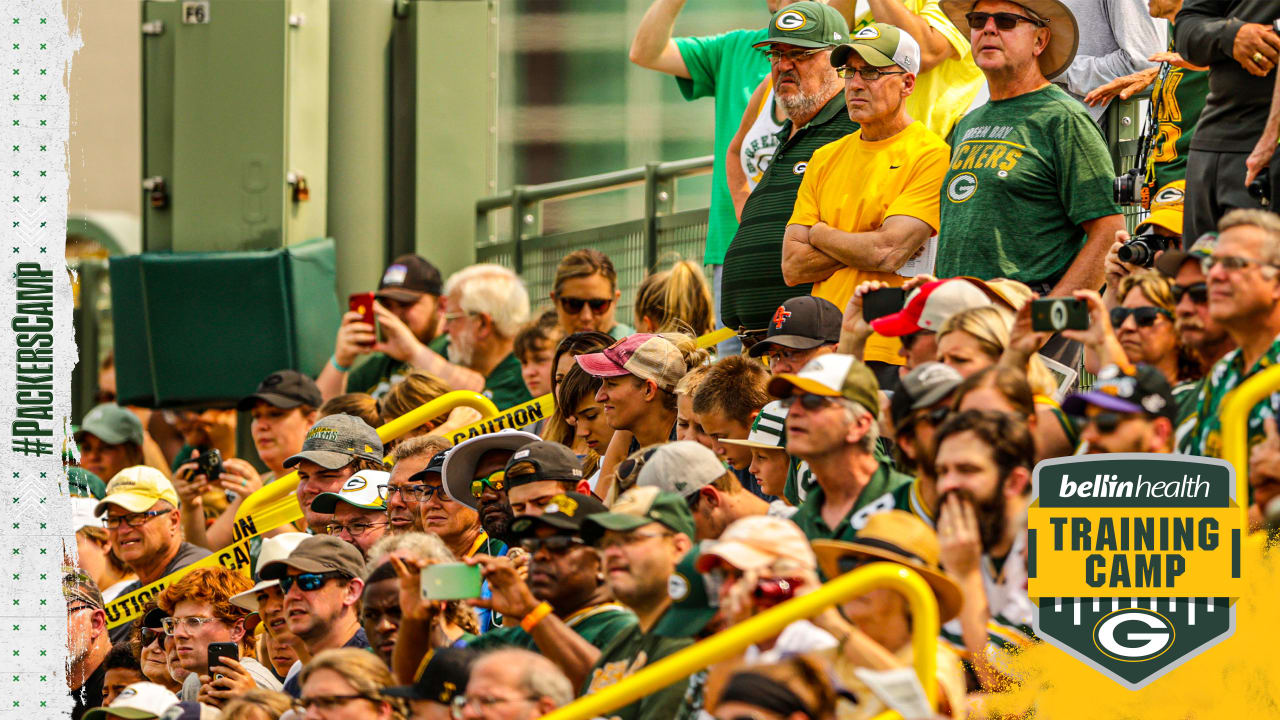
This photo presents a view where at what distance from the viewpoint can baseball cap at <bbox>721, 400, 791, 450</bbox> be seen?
5.65 meters

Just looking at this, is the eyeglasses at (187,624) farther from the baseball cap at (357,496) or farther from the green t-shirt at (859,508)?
the green t-shirt at (859,508)

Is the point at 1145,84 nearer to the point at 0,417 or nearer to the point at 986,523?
the point at 986,523

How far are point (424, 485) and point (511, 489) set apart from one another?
101 cm

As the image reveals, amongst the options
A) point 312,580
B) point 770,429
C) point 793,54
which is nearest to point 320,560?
point 312,580

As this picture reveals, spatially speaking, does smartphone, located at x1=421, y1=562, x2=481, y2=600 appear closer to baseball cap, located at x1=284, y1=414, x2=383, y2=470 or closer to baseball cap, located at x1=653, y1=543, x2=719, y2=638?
baseball cap, located at x1=653, y1=543, x2=719, y2=638

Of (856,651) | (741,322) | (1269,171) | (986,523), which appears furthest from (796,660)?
(741,322)

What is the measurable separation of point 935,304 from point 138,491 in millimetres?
4524

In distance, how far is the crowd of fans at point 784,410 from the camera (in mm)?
4164

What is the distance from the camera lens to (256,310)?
11664 millimetres

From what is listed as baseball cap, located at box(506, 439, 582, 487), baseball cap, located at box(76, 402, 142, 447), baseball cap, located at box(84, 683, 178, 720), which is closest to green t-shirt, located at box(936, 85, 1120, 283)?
baseball cap, located at box(506, 439, 582, 487)

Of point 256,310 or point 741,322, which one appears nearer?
point 741,322

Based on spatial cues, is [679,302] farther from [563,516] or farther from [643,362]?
[563,516]

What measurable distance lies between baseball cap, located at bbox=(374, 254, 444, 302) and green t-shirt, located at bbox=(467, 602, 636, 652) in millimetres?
5070

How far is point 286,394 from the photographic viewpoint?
912cm
